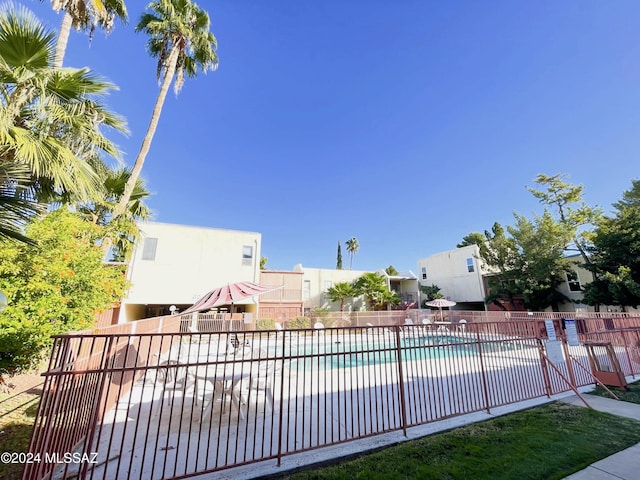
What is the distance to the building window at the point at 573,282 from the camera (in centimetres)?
2116

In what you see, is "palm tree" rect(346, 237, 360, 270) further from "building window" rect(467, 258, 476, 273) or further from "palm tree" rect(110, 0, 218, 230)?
"palm tree" rect(110, 0, 218, 230)

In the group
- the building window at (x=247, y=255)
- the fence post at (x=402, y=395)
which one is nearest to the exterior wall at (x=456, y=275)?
the building window at (x=247, y=255)

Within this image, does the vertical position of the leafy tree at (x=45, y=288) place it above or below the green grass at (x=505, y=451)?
above

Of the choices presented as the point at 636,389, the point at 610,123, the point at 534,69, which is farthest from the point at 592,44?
the point at 636,389

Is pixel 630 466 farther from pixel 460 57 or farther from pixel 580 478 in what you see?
pixel 460 57

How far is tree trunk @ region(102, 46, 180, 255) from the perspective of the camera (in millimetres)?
8727

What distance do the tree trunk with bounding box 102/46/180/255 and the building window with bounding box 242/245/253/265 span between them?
1023 cm

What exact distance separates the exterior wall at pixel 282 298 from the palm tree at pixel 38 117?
15.2m

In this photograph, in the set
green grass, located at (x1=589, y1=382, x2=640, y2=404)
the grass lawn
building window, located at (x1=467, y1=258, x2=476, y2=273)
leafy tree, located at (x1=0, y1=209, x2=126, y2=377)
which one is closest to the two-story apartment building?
building window, located at (x1=467, y1=258, x2=476, y2=273)

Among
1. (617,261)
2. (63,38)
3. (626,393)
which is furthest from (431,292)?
(63,38)

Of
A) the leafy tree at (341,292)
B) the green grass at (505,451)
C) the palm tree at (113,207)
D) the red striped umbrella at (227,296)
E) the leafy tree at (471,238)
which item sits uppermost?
the leafy tree at (471,238)

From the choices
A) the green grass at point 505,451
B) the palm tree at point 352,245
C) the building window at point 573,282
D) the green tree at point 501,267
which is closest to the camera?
the green grass at point 505,451

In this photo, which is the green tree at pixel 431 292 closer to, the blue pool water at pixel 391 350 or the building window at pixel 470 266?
the building window at pixel 470 266

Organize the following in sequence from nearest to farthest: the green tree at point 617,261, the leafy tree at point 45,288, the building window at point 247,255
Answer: the leafy tree at point 45,288, the green tree at point 617,261, the building window at point 247,255
